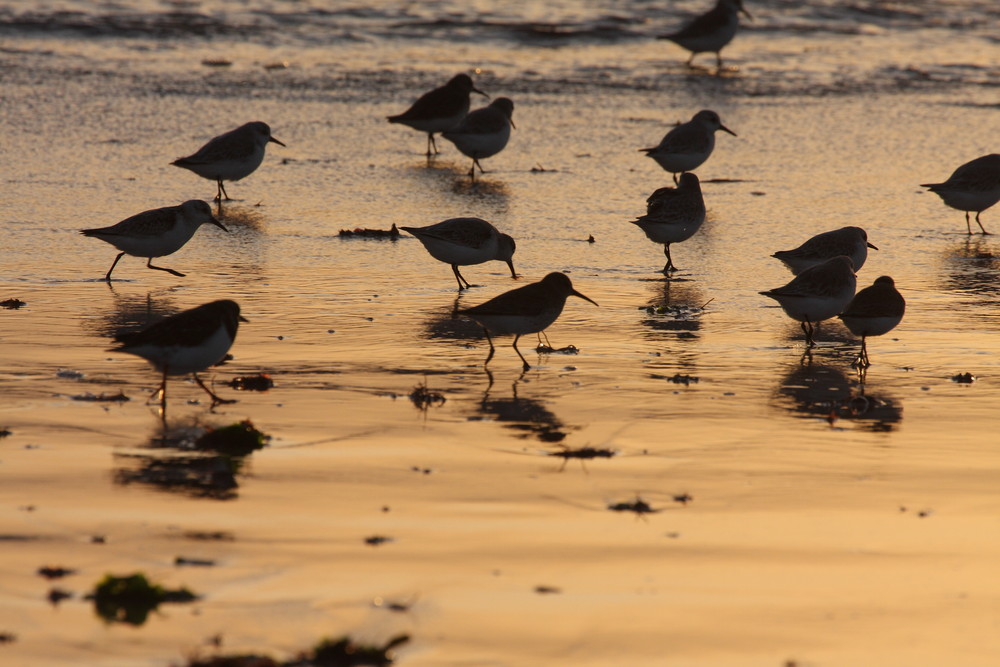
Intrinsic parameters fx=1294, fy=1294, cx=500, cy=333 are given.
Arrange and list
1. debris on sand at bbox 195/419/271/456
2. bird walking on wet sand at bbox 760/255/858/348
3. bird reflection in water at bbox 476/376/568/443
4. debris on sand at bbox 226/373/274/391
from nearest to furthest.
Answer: debris on sand at bbox 195/419/271/456 → bird reflection in water at bbox 476/376/568/443 → debris on sand at bbox 226/373/274/391 → bird walking on wet sand at bbox 760/255/858/348

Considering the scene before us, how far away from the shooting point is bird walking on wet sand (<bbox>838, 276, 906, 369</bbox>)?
26.9 ft

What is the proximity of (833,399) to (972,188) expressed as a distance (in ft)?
18.9

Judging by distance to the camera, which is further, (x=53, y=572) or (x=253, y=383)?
(x=253, y=383)

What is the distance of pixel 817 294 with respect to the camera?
849cm

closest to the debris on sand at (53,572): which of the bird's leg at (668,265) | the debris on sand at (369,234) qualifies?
the bird's leg at (668,265)

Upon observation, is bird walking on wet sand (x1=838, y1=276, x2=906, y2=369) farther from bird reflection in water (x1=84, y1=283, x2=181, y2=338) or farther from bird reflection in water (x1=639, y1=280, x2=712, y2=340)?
bird reflection in water (x1=84, y1=283, x2=181, y2=338)

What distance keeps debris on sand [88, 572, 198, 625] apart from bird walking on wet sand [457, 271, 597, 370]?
362 centimetres

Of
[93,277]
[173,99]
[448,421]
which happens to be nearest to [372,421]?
[448,421]

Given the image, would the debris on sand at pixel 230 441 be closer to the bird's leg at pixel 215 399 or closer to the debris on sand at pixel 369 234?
the bird's leg at pixel 215 399

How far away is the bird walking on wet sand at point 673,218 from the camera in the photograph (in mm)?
10898

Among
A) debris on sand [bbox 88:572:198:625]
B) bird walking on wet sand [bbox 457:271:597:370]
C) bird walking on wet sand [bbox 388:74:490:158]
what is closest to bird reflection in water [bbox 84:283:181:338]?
bird walking on wet sand [bbox 457:271:597:370]

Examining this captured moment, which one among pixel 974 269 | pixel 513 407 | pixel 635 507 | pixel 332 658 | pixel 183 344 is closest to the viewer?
pixel 332 658

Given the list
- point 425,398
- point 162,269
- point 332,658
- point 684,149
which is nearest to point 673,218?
point 684,149

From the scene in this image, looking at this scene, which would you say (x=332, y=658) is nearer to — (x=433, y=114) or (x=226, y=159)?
(x=226, y=159)
